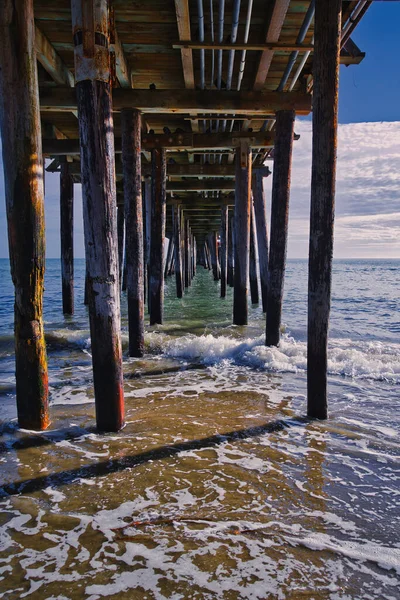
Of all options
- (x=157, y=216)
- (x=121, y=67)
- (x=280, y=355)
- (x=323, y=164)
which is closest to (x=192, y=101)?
(x=121, y=67)

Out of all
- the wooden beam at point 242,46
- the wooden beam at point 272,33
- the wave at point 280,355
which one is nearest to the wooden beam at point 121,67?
the wooden beam at point 242,46

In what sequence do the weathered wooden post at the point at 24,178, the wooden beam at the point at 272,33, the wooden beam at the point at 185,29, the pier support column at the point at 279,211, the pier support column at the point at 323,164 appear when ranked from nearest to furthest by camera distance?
the weathered wooden post at the point at 24,178 → the pier support column at the point at 323,164 → the wooden beam at the point at 185,29 → the wooden beam at the point at 272,33 → the pier support column at the point at 279,211

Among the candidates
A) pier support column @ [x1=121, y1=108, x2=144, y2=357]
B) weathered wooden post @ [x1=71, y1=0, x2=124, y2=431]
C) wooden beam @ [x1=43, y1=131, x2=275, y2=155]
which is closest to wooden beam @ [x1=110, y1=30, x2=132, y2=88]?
pier support column @ [x1=121, y1=108, x2=144, y2=357]

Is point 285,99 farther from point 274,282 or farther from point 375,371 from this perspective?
point 375,371

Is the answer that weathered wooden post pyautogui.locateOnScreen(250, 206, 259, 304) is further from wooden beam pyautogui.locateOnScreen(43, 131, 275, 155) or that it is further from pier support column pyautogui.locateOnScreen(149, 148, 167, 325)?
pier support column pyautogui.locateOnScreen(149, 148, 167, 325)

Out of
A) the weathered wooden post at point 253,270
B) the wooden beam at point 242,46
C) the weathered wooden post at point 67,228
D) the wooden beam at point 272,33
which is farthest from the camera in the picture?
the weathered wooden post at point 253,270

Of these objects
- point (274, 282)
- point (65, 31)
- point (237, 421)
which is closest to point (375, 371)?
point (274, 282)

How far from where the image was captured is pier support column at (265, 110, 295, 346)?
6.65 metres

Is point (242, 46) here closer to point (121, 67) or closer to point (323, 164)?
point (121, 67)

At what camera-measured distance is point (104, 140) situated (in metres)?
3.55

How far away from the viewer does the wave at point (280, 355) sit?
20.4ft

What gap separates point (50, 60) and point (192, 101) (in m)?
1.93

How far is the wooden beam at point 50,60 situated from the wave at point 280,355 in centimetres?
426

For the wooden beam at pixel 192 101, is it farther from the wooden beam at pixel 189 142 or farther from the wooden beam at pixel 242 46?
the wooden beam at pixel 189 142
